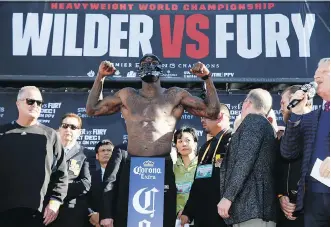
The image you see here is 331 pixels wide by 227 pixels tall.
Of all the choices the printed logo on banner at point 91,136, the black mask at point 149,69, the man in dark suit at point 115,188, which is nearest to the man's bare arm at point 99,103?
the black mask at point 149,69

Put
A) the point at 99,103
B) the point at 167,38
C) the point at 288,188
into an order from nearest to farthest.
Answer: the point at 288,188 → the point at 99,103 → the point at 167,38

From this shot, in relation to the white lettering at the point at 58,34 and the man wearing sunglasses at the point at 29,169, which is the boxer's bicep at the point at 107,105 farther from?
the white lettering at the point at 58,34

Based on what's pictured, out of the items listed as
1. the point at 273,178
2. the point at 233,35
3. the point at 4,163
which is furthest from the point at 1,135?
the point at 233,35

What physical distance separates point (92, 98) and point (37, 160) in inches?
26.0

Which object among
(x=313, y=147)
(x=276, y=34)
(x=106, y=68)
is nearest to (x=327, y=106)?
(x=313, y=147)

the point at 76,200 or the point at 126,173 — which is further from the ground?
the point at 126,173

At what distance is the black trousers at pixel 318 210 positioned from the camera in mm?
2908

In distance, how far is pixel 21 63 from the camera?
6332 millimetres

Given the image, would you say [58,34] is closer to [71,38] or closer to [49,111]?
[71,38]

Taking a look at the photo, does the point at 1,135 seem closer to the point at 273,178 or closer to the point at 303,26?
the point at 273,178

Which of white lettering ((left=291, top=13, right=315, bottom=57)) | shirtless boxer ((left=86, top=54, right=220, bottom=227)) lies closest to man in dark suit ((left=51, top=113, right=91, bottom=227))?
shirtless boxer ((left=86, top=54, right=220, bottom=227))

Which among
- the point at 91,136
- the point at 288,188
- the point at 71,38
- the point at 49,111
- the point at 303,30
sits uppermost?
the point at 303,30

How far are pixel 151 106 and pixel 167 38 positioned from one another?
2810 mm

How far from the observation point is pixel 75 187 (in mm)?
4348
